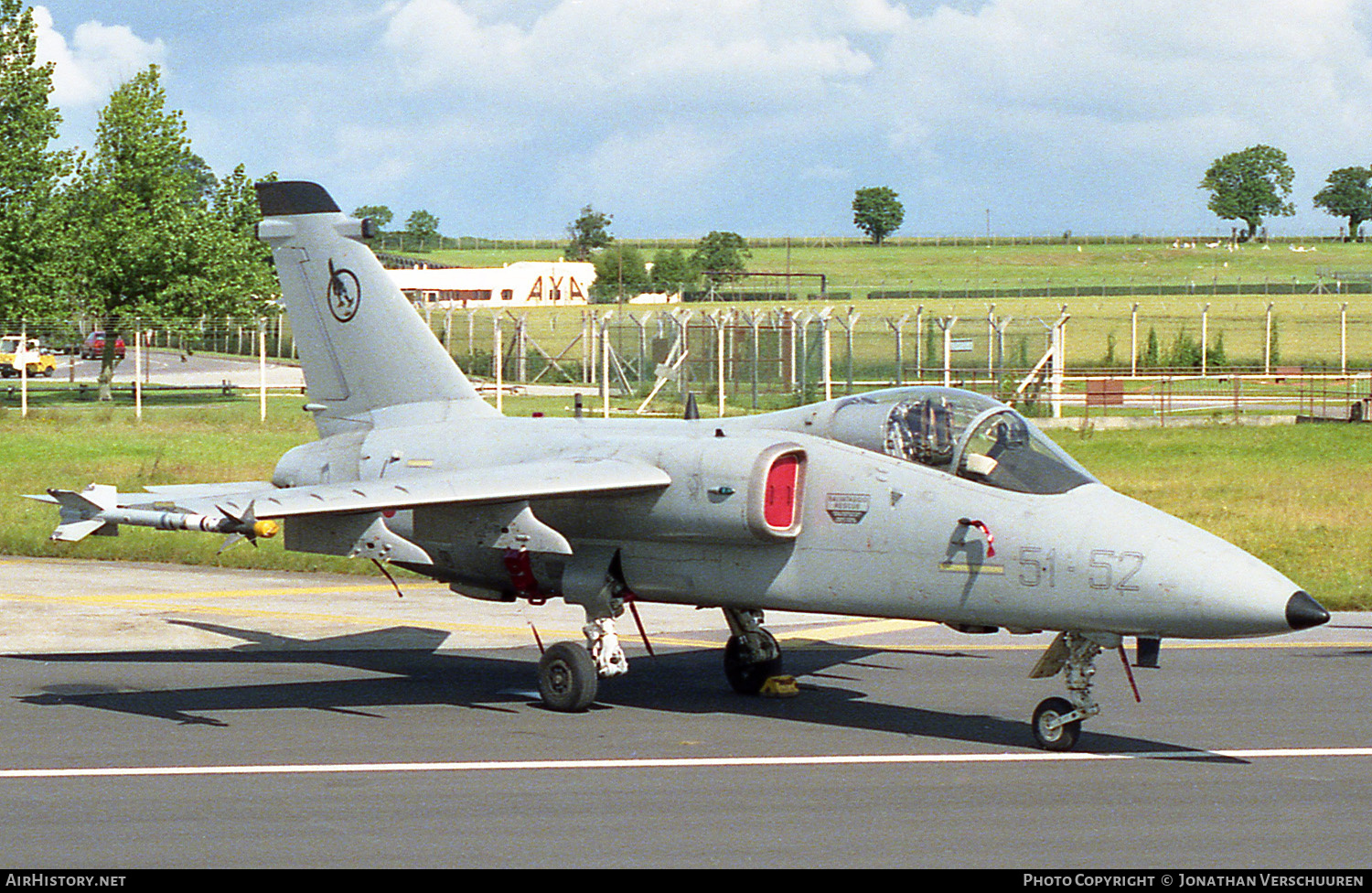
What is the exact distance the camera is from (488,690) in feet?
45.9

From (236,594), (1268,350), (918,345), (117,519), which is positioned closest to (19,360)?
(918,345)

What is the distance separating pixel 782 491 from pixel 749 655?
7.00 feet

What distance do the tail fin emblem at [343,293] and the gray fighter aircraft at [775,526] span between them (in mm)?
1429

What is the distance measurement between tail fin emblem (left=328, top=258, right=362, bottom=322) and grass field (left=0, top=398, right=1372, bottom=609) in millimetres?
6833

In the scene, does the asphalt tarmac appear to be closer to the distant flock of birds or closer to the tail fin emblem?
the tail fin emblem

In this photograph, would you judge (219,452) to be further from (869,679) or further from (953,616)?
(953,616)

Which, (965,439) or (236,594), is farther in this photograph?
(236,594)

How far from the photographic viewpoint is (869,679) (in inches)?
563

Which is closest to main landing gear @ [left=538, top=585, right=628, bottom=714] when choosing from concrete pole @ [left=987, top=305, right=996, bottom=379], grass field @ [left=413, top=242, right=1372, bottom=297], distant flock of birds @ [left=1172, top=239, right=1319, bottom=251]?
concrete pole @ [left=987, top=305, right=996, bottom=379]

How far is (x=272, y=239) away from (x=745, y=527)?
21.9ft

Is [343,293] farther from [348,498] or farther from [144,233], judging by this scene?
[144,233]

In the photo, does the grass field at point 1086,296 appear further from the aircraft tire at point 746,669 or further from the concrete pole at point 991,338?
the aircraft tire at point 746,669

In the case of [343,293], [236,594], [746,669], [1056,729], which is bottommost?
[236,594]

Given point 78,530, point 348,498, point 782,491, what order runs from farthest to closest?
point 782,491
point 348,498
point 78,530
